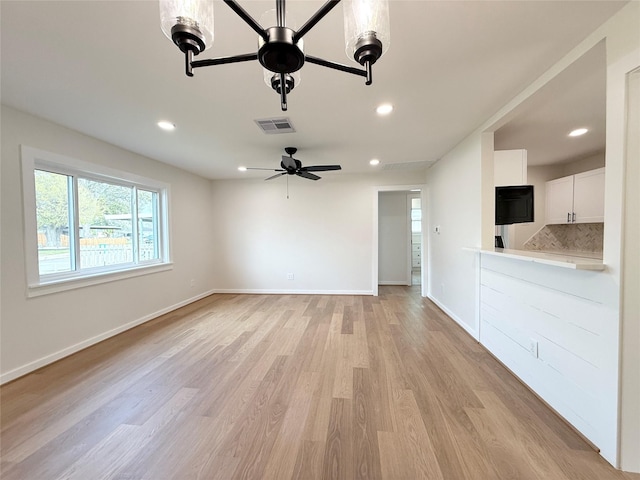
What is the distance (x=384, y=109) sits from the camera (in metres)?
2.36

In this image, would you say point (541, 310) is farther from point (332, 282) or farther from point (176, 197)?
point (176, 197)

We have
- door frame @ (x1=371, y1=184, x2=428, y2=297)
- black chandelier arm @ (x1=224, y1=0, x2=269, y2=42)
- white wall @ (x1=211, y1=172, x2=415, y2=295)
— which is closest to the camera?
black chandelier arm @ (x1=224, y1=0, x2=269, y2=42)

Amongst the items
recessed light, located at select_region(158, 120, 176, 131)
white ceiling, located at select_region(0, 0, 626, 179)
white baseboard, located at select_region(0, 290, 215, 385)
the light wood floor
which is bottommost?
the light wood floor

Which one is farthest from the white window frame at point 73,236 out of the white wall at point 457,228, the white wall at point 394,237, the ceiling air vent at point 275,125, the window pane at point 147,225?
the white wall at point 394,237

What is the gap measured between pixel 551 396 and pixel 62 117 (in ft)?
16.1

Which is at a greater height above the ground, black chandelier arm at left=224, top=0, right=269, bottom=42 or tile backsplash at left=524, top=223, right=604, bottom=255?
black chandelier arm at left=224, top=0, right=269, bottom=42

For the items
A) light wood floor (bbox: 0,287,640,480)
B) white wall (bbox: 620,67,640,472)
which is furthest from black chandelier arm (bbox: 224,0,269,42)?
light wood floor (bbox: 0,287,640,480)

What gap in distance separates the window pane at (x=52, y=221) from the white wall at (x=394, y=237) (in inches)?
217

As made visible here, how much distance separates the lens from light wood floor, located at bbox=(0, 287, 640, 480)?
4.54 feet

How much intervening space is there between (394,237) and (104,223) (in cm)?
548

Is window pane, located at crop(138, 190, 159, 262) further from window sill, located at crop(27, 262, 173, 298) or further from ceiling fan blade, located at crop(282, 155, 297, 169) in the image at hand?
ceiling fan blade, located at crop(282, 155, 297, 169)

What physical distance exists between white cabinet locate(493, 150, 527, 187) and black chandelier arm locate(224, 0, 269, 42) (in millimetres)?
2881

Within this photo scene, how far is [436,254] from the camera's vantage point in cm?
444

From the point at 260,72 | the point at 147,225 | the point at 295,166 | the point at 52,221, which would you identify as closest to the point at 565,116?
the point at 295,166
